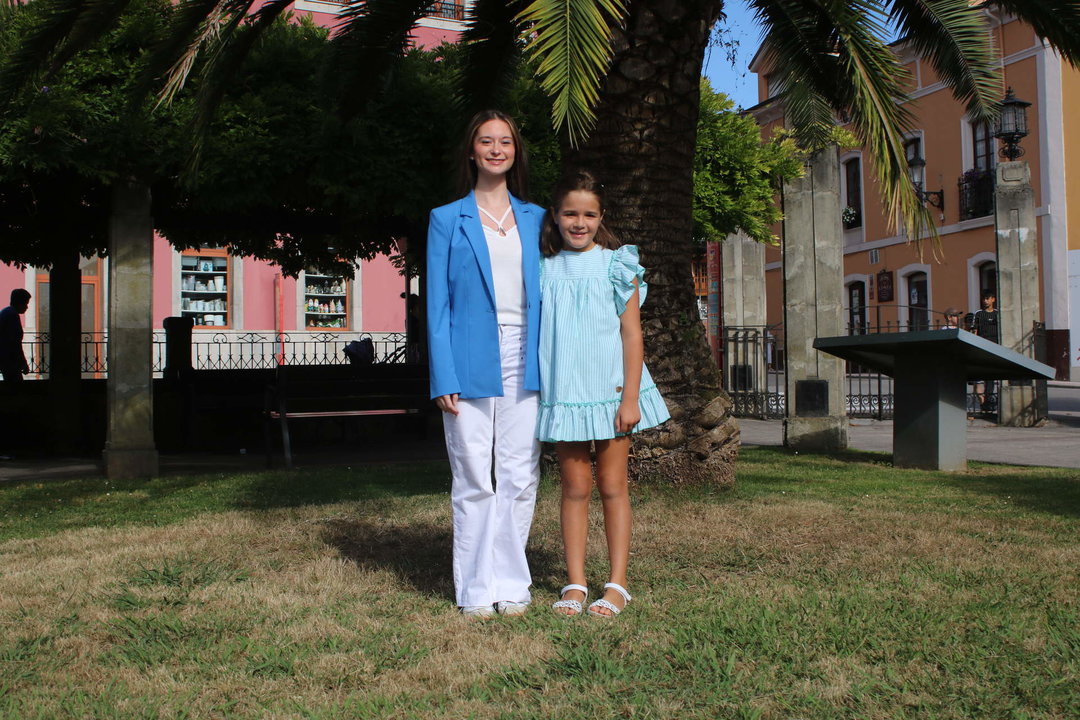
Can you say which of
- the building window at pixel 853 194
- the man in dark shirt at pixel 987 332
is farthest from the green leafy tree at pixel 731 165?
the building window at pixel 853 194

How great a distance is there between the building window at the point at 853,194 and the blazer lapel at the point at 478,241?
31914mm

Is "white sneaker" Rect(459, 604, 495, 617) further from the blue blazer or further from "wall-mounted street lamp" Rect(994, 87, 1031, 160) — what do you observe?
"wall-mounted street lamp" Rect(994, 87, 1031, 160)

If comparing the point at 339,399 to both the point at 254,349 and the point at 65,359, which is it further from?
the point at 254,349

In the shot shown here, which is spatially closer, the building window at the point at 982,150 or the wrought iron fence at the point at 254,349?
the wrought iron fence at the point at 254,349

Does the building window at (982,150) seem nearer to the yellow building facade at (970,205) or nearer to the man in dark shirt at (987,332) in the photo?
the yellow building facade at (970,205)

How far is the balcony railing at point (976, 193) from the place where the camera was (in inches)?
1148

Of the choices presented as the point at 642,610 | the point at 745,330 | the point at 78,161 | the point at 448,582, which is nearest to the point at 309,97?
the point at 78,161

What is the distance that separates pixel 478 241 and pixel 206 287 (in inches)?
973

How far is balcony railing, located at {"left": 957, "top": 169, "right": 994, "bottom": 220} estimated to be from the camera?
95.7 feet

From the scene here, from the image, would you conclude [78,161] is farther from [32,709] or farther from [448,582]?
[32,709]

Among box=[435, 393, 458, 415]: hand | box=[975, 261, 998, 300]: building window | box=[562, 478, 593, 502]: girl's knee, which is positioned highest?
box=[975, 261, 998, 300]: building window

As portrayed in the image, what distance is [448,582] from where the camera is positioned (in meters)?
4.48

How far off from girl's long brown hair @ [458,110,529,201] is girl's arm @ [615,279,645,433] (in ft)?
1.91

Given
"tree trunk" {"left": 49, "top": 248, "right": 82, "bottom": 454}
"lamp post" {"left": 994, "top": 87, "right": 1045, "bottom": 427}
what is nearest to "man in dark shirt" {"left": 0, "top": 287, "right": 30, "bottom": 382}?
"tree trunk" {"left": 49, "top": 248, "right": 82, "bottom": 454}
